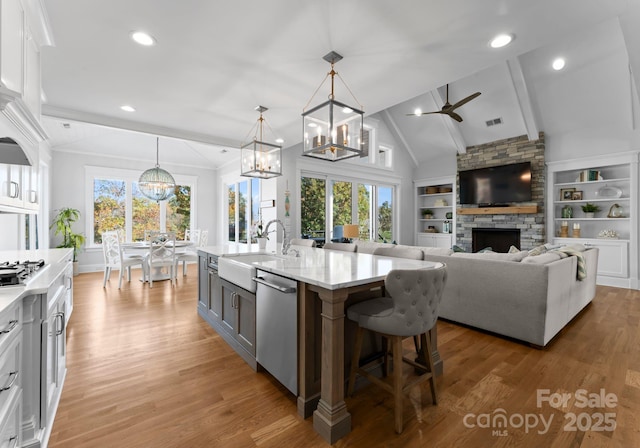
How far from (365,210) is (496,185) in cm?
320

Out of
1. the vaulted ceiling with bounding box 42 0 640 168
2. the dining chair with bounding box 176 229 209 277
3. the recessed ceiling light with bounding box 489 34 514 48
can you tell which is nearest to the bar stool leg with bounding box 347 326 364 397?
the vaulted ceiling with bounding box 42 0 640 168

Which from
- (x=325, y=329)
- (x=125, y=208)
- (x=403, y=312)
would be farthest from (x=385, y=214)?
(x=325, y=329)

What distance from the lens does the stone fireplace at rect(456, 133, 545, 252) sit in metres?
6.51

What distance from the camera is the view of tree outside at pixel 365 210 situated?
7.94 meters

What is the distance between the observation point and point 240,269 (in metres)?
2.52

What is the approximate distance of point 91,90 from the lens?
11.7ft

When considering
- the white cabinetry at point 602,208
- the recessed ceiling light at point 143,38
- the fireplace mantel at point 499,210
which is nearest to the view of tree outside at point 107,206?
the recessed ceiling light at point 143,38

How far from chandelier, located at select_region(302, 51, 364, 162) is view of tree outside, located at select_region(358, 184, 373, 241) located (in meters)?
5.11

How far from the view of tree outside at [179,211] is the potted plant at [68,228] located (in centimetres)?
183

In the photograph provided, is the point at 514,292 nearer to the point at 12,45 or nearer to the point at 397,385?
the point at 397,385

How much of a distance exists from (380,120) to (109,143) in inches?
258

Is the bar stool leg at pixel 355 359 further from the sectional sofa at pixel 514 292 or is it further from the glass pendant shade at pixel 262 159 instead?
the glass pendant shade at pixel 262 159

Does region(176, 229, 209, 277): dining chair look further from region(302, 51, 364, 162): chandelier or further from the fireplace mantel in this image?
the fireplace mantel

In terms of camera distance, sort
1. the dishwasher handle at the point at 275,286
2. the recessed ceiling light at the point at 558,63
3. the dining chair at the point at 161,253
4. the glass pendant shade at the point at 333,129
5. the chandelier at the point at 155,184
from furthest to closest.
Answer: the chandelier at the point at 155,184 → the dining chair at the point at 161,253 → the recessed ceiling light at the point at 558,63 → the glass pendant shade at the point at 333,129 → the dishwasher handle at the point at 275,286
